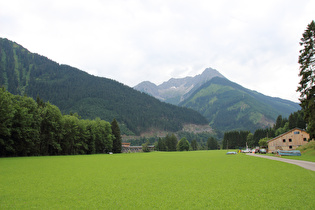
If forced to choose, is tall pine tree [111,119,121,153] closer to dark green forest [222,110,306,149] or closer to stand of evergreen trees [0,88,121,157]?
stand of evergreen trees [0,88,121,157]

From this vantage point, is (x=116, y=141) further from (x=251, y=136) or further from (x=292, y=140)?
(x=251, y=136)

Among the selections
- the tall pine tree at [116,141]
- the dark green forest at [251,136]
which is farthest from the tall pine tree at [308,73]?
the dark green forest at [251,136]

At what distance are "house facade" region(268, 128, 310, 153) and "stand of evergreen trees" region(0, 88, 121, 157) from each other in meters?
62.7

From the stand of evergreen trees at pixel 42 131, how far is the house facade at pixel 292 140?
6269 centimetres

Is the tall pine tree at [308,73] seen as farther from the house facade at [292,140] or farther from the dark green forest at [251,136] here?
the dark green forest at [251,136]

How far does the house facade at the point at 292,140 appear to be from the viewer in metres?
68.8

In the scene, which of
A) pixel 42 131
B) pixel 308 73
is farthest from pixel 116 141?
pixel 308 73

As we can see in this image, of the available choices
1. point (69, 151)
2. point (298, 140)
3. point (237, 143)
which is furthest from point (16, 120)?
point (237, 143)

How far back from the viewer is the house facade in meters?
68.8

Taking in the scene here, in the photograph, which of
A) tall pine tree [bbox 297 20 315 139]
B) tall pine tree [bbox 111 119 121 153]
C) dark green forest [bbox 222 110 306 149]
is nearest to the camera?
tall pine tree [bbox 297 20 315 139]

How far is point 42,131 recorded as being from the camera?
60.9m

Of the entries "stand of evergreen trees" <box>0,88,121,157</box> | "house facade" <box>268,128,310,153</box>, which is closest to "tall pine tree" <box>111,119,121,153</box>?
"stand of evergreen trees" <box>0,88,121,157</box>

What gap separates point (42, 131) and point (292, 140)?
74952mm

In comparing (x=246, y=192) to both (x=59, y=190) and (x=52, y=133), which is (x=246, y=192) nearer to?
(x=59, y=190)
